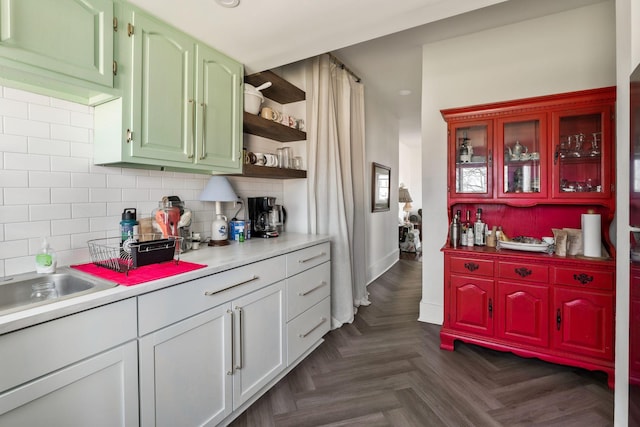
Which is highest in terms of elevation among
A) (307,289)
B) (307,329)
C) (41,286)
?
(41,286)

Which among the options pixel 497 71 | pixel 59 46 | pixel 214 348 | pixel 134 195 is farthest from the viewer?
pixel 497 71

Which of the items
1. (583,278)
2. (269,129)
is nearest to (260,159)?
(269,129)

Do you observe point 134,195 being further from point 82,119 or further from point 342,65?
point 342,65

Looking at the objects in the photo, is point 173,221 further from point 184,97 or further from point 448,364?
point 448,364

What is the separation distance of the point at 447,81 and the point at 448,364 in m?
2.47

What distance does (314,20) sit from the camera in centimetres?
170

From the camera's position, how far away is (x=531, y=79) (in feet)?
8.18

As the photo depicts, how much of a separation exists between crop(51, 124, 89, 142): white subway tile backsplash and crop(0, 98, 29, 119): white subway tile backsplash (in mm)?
109

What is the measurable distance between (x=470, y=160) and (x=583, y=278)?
113 cm

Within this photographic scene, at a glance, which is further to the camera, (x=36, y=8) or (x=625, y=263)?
(x=625, y=263)

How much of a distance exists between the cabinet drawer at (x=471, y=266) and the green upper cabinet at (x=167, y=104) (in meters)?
1.87

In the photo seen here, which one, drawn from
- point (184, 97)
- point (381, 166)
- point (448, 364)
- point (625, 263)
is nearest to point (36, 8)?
point (184, 97)

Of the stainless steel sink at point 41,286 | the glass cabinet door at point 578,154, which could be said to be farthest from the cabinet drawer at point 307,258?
the glass cabinet door at point 578,154

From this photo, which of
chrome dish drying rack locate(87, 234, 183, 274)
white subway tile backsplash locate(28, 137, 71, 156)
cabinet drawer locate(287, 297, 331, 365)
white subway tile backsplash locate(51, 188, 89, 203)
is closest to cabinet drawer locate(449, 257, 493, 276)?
cabinet drawer locate(287, 297, 331, 365)
